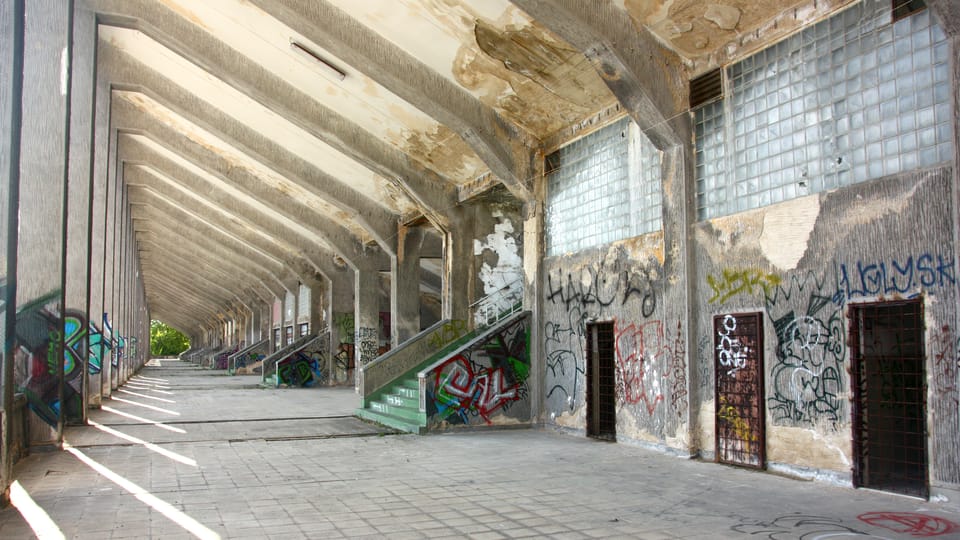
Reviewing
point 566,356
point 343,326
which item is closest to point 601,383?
point 566,356

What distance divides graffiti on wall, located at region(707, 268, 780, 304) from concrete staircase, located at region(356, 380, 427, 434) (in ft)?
19.2

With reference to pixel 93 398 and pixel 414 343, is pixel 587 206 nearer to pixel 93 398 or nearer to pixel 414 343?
pixel 414 343

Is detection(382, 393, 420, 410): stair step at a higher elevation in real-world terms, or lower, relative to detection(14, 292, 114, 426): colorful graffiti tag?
lower

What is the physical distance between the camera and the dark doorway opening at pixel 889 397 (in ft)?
24.7

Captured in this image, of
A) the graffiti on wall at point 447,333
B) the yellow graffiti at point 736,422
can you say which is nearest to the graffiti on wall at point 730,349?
the yellow graffiti at point 736,422

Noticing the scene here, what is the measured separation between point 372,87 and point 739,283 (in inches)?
343

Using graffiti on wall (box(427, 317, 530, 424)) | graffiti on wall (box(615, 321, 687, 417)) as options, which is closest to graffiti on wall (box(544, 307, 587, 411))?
graffiti on wall (box(427, 317, 530, 424))

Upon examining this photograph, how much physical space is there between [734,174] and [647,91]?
5.62 feet

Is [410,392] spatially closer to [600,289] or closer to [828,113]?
[600,289]

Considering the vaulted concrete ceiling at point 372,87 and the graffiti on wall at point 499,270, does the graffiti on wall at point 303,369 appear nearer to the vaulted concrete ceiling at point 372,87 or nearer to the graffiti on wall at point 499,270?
the vaulted concrete ceiling at point 372,87

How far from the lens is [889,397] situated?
309 inches

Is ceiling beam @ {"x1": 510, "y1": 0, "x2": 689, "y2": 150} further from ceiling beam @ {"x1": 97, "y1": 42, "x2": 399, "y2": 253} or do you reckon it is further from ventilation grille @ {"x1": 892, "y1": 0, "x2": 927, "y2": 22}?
ceiling beam @ {"x1": 97, "y1": 42, "x2": 399, "y2": 253}

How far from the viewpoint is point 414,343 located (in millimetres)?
18312

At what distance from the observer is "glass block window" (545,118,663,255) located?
11.9m
